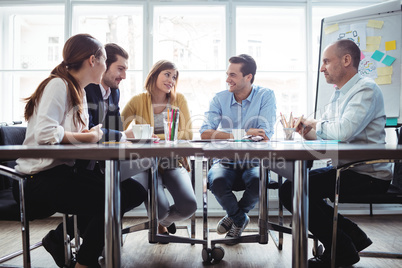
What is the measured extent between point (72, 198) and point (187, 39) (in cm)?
234

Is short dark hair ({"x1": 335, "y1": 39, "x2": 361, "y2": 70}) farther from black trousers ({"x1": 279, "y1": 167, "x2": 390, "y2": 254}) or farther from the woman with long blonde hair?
the woman with long blonde hair

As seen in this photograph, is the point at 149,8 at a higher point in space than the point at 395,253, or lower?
higher

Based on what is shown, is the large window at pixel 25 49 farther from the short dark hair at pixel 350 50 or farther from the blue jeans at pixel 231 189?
the short dark hair at pixel 350 50

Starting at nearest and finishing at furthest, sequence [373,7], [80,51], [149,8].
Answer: [80,51] → [373,7] → [149,8]

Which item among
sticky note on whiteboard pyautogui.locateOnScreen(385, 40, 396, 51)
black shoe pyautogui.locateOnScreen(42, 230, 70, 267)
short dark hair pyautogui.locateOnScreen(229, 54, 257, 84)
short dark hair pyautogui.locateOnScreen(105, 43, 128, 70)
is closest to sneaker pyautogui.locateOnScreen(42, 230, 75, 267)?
black shoe pyautogui.locateOnScreen(42, 230, 70, 267)

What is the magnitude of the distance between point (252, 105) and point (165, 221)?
3.43ft

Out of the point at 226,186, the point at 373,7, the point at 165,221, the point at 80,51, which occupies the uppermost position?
the point at 373,7

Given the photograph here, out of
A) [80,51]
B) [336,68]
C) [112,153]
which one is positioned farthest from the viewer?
[336,68]

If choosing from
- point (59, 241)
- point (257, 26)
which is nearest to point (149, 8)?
point (257, 26)

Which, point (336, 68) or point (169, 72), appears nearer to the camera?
point (336, 68)

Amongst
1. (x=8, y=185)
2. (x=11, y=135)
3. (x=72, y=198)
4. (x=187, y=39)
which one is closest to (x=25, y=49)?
(x=187, y=39)

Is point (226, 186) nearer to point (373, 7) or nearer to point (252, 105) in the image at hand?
point (252, 105)

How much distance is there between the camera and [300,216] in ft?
3.75

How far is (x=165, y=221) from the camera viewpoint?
2.14 meters
